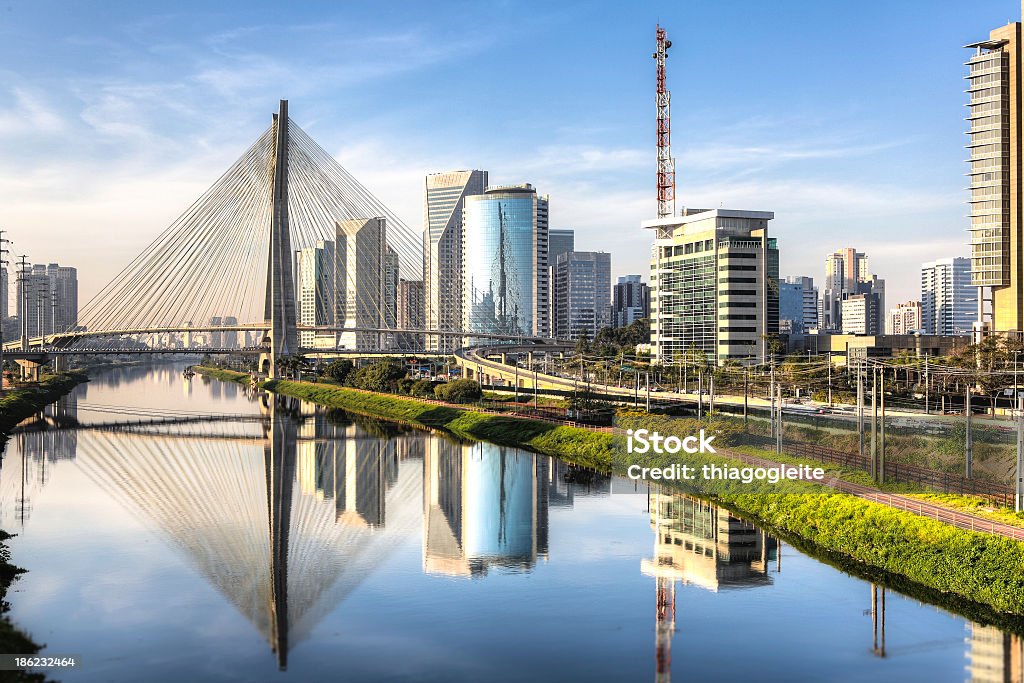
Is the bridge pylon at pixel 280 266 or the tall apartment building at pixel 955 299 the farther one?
the tall apartment building at pixel 955 299

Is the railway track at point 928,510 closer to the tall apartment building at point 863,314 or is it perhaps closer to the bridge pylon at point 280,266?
the bridge pylon at point 280,266

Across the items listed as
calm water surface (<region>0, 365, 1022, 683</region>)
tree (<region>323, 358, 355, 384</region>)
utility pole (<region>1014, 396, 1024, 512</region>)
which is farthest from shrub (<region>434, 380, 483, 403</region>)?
utility pole (<region>1014, 396, 1024, 512</region>)

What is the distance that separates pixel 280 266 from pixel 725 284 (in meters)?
34.1

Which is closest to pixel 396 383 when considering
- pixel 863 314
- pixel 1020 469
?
pixel 1020 469

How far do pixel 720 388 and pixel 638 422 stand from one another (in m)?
20.3

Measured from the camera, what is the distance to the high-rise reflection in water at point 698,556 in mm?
21500

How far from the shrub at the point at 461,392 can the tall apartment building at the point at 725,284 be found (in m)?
21.7

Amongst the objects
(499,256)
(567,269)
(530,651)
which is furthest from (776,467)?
(567,269)

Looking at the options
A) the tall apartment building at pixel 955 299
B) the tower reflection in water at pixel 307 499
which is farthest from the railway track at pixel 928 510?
the tall apartment building at pixel 955 299

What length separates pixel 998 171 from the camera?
63.2 m

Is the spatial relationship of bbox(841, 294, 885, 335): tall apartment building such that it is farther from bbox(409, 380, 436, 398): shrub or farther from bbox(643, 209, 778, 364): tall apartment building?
bbox(409, 380, 436, 398): shrub

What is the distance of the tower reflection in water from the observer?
81.1 ft

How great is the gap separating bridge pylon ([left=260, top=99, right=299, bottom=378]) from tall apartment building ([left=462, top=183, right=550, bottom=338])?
240 ft

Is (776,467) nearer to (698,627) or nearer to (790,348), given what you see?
(698,627)
